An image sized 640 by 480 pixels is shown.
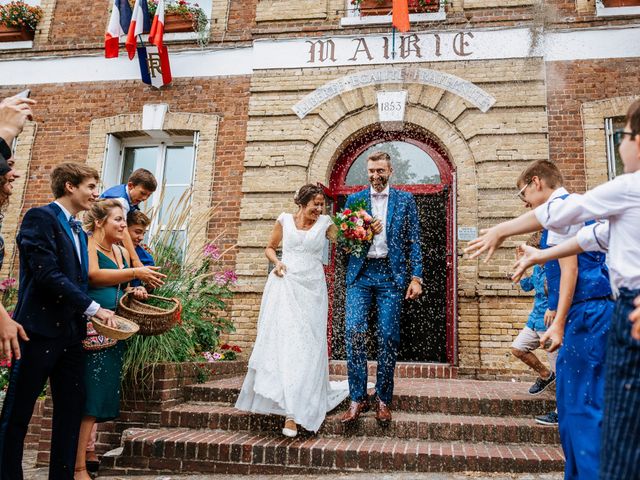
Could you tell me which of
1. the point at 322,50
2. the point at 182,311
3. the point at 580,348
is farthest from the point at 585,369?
the point at 322,50

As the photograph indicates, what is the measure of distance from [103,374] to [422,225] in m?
6.02

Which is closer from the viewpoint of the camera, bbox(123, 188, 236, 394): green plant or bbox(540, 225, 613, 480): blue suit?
bbox(540, 225, 613, 480): blue suit

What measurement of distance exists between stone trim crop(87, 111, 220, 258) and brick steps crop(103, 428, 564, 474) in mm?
4040

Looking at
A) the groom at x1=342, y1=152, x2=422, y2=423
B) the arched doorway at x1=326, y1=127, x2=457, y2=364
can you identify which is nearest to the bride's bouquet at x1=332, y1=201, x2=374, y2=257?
the groom at x1=342, y1=152, x2=422, y2=423

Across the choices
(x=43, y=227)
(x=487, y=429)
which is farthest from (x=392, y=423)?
(x=43, y=227)

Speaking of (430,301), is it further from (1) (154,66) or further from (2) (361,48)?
(1) (154,66)

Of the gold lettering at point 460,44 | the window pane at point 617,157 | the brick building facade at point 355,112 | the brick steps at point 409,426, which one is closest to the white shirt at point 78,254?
the brick steps at point 409,426

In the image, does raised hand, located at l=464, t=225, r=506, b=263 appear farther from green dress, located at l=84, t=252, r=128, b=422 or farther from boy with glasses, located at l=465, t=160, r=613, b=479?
green dress, located at l=84, t=252, r=128, b=422

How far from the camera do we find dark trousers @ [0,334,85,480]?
3.04 meters

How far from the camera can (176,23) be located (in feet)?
29.6

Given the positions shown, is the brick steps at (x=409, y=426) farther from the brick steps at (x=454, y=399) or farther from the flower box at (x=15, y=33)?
the flower box at (x=15, y=33)

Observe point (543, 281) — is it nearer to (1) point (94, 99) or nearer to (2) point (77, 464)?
(2) point (77, 464)

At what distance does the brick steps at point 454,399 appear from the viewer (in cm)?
492

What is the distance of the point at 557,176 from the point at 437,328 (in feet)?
21.0
